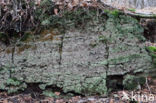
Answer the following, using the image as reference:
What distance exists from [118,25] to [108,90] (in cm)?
139

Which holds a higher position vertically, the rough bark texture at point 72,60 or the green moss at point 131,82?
the rough bark texture at point 72,60

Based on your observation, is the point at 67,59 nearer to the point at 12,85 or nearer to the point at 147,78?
the point at 12,85

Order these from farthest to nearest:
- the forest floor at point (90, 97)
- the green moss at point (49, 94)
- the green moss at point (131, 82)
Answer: the green moss at point (131, 82), the green moss at point (49, 94), the forest floor at point (90, 97)

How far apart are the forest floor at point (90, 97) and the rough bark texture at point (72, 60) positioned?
0.14 meters

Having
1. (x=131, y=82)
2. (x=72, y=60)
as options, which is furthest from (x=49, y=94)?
(x=131, y=82)

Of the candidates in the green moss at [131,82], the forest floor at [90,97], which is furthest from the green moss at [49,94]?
the green moss at [131,82]

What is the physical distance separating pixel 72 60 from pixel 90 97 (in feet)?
2.76

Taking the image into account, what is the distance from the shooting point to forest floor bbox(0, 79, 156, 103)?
10.2ft

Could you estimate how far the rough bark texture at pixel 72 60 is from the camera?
3354 mm

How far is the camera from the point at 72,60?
3.35m

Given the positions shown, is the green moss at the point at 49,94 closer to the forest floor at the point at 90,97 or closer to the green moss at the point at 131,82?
the forest floor at the point at 90,97

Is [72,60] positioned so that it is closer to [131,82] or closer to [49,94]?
[49,94]

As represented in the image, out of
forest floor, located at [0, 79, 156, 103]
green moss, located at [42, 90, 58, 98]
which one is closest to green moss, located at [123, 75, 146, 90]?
forest floor, located at [0, 79, 156, 103]

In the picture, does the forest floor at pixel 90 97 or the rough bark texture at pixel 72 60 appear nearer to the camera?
the forest floor at pixel 90 97
